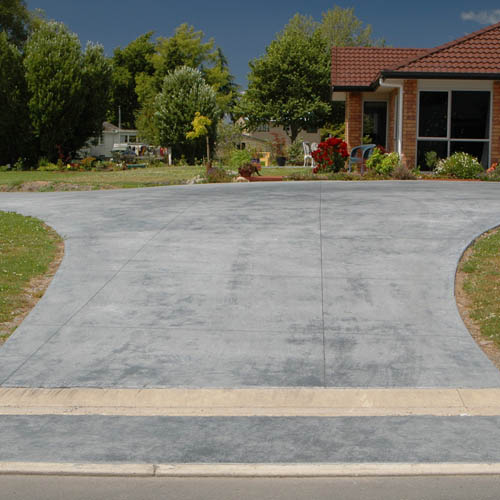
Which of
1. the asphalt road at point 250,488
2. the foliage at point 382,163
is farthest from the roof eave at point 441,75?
the asphalt road at point 250,488

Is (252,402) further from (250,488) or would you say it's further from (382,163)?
(382,163)

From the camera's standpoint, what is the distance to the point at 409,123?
69.1 feet

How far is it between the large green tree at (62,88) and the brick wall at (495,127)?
808 inches

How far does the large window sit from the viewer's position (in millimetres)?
21078

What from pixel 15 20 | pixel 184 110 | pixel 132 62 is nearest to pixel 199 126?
pixel 184 110

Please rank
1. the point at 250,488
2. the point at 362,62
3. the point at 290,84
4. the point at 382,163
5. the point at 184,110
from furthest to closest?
1. the point at 290,84
2. the point at 184,110
3. the point at 362,62
4. the point at 382,163
5. the point at 250,488

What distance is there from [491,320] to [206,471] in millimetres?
4089

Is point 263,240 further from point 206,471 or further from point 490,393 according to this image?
point 206,471

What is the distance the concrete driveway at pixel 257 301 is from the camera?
580cm

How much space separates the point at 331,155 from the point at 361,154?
2.90 metres

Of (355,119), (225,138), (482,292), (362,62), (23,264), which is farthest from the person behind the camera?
(225,138)

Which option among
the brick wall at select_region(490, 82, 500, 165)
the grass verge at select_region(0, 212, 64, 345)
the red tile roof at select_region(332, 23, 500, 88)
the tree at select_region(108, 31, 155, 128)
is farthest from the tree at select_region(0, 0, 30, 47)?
the grass verge at select_region(0, 212, 64, 345)

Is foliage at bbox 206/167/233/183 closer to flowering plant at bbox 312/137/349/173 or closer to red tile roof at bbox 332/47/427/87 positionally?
flowering plant at bbox 312/137/349/173

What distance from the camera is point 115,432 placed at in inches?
184
